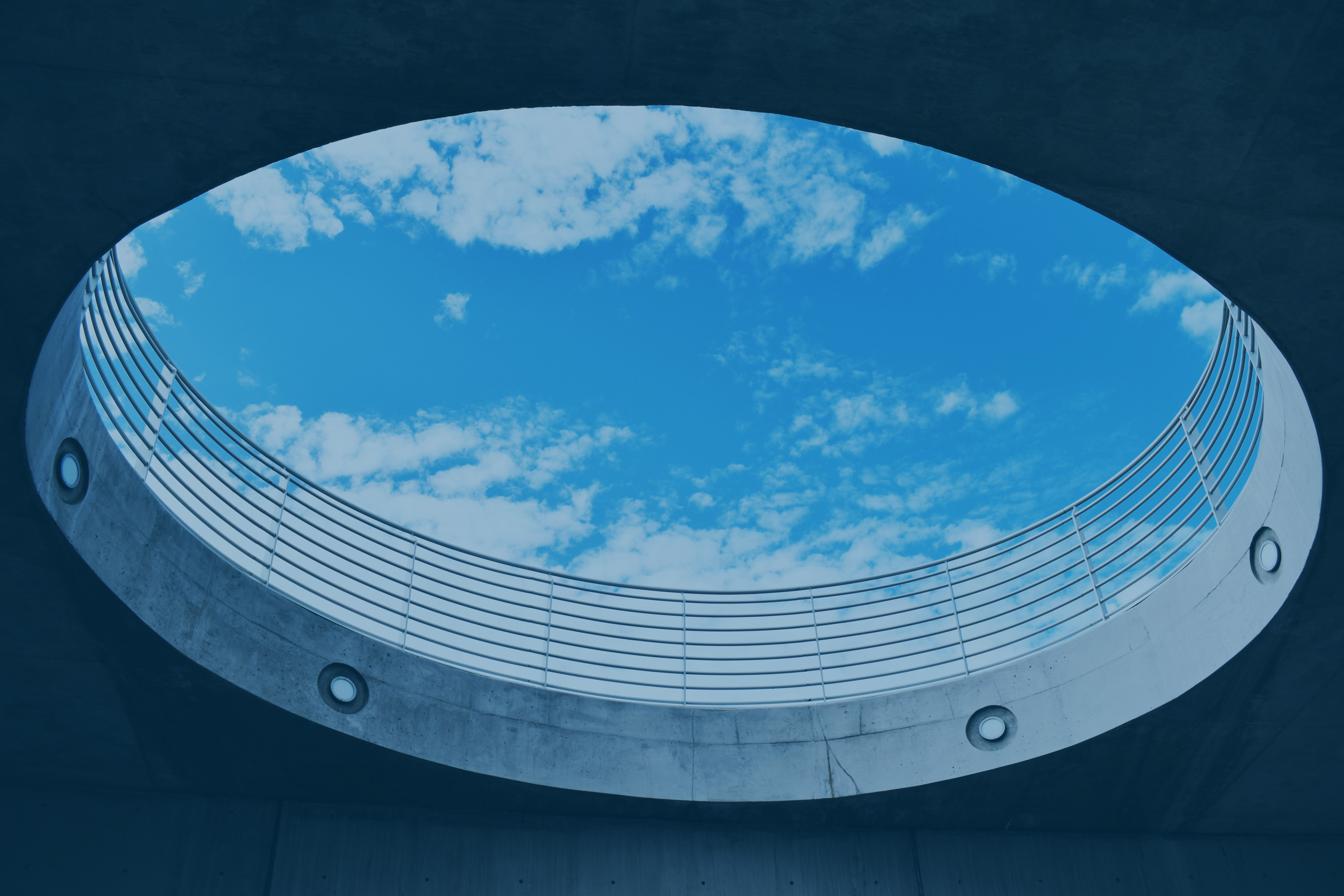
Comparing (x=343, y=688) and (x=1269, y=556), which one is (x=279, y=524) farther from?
(x=1269, y=556)

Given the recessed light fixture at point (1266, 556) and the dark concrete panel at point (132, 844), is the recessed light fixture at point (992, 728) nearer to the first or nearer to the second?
the recessed light fixture at point (1266, 556)

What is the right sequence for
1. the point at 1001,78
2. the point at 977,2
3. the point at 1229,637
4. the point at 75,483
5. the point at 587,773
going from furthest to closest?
the point at 587,773 → the point at 1229,637 → the point at 75,483 → the point at 1001,78 → the point at 977,2

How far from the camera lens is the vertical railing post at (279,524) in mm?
10703

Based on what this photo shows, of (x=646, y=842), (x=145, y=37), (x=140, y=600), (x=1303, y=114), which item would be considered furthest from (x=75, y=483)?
(x=1303, y=114)

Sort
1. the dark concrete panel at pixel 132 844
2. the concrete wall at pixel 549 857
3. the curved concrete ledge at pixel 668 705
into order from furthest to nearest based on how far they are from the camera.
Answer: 1. the concrete wall at pixel 549 857
2. the dark concrete panel at pixel 132 844
3. the curved concrete ledge at pixel 668 705

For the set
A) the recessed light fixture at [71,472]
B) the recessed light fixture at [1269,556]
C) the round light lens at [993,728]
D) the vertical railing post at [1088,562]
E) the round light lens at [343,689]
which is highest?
the vertical railing post at [1088,562]

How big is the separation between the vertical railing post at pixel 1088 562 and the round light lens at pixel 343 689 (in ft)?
27.4

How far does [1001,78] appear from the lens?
6.38 m

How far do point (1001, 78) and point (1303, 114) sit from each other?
1.98 metres

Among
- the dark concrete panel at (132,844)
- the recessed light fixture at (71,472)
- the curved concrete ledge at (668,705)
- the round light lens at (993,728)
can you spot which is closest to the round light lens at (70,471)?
the recessed light fixture at (71,472)

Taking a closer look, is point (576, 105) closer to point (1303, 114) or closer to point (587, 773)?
point (1303, 114)

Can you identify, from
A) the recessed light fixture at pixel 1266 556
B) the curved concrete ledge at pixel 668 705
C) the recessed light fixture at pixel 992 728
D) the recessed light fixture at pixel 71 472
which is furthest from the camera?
the recessed light fixture at pixel 992 728

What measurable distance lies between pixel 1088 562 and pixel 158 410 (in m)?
10.2

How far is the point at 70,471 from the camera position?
28.4ft
